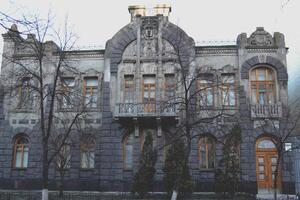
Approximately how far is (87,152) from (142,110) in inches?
195

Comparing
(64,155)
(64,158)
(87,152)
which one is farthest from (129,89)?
(64,158)

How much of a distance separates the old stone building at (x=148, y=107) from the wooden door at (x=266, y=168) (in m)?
0.06

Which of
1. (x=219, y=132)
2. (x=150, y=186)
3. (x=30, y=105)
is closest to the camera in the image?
(x=150, y=186)

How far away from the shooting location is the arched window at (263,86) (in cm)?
2473

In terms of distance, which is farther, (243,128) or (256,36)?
(256,36)

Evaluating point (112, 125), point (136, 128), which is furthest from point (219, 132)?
point (112, 125)

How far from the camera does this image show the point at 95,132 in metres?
25.1

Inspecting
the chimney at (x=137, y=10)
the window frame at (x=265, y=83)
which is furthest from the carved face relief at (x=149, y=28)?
the window frame at (x=265, y=83)

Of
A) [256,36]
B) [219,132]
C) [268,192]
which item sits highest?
[256,36]

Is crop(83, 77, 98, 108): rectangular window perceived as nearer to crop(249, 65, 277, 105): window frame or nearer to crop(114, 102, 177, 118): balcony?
crop(114, 102, 177, 118): balcony

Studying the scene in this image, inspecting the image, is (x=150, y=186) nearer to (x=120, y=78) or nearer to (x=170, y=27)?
(x=120, y=78)

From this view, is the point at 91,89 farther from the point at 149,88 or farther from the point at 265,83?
the point at 265,83

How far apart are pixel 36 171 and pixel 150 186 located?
322 inches

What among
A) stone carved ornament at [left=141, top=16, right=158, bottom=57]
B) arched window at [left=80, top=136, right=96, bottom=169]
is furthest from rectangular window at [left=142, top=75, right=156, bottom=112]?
arched window at [left=80, top=136, right=96, bottom=169]
